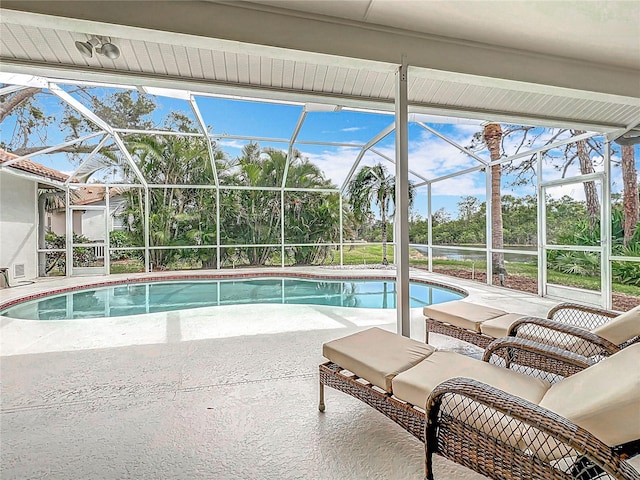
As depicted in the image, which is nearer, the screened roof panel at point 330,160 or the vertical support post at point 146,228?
the vertical support post at point 146,228

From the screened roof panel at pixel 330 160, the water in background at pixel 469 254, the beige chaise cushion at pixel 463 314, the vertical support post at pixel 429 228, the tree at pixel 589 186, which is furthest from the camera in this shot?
the screened roof panel at pixel 330 160

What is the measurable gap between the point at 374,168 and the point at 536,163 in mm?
5360

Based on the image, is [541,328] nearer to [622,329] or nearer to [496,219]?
[622,329]

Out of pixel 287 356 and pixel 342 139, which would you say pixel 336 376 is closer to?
pixel 287 356

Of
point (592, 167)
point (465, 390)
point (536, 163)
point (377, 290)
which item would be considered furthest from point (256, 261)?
point (465, 390)

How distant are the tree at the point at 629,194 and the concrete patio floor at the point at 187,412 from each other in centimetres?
421

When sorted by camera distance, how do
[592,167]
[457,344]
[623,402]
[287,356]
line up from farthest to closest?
[592,167] → [457,344] → [287,356] → [623,402]

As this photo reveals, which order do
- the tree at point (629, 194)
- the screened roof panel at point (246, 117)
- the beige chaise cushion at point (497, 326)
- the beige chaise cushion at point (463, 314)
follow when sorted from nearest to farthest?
the beige chaise cushion at point (497, 326) < the beige chaise cushion at point (463, 314) < the tree at point (629, 194) < the screened roof panel at point (246, 117)

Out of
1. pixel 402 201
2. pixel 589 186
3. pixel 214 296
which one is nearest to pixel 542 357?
pixel 402 201

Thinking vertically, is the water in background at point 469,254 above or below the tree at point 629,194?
below

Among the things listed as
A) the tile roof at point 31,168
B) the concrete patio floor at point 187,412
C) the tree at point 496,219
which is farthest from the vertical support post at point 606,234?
the tile roof at point 31,168

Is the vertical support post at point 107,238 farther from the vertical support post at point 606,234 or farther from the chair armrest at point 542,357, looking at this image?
the vertical support post at point 606,234

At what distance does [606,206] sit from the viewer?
5398mm

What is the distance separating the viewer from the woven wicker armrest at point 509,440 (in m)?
1.18
